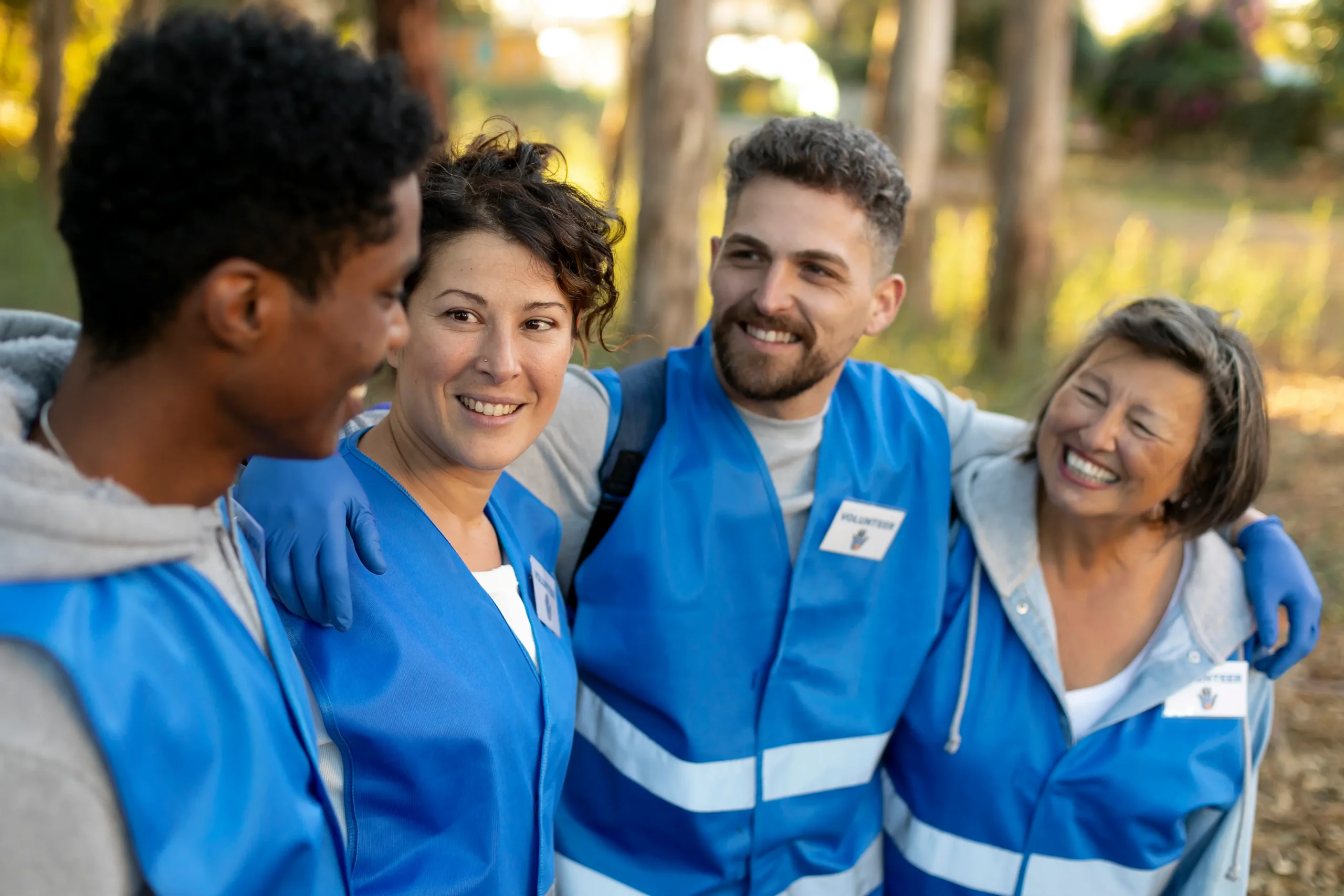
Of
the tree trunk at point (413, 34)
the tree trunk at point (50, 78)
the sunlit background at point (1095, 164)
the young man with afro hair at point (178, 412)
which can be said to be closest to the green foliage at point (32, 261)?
the sunlit background at point (1095, 164)

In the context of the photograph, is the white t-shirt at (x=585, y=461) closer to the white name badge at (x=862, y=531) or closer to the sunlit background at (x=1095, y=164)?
the white name badge at (x=862, y=531)

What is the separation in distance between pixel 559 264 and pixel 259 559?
69 centimetres

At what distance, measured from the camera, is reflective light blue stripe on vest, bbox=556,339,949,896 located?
2232 mm

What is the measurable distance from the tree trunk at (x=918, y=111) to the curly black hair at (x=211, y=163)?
7.72 m

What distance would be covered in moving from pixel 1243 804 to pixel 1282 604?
0.46 m

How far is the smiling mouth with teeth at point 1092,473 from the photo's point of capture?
2.35m

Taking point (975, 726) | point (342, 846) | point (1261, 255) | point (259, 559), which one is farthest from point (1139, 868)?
point (1261, 255)

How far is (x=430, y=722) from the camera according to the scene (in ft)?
5.27

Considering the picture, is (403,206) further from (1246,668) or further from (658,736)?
(1246,668)

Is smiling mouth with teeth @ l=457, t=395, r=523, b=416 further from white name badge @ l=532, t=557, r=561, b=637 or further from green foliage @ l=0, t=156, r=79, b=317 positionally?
green foliage @ l=0, t=156, r=79, b=317

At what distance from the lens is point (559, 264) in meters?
1.85

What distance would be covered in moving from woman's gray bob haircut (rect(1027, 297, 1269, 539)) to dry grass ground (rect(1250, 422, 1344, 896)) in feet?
4.52

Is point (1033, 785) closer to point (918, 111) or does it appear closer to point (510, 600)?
point (510, 600)

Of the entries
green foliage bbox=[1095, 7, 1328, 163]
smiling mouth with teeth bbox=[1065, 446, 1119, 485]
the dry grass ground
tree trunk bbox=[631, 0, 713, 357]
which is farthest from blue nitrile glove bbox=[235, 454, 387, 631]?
green foliage bbox=[1095, 7, 1328, 163]
